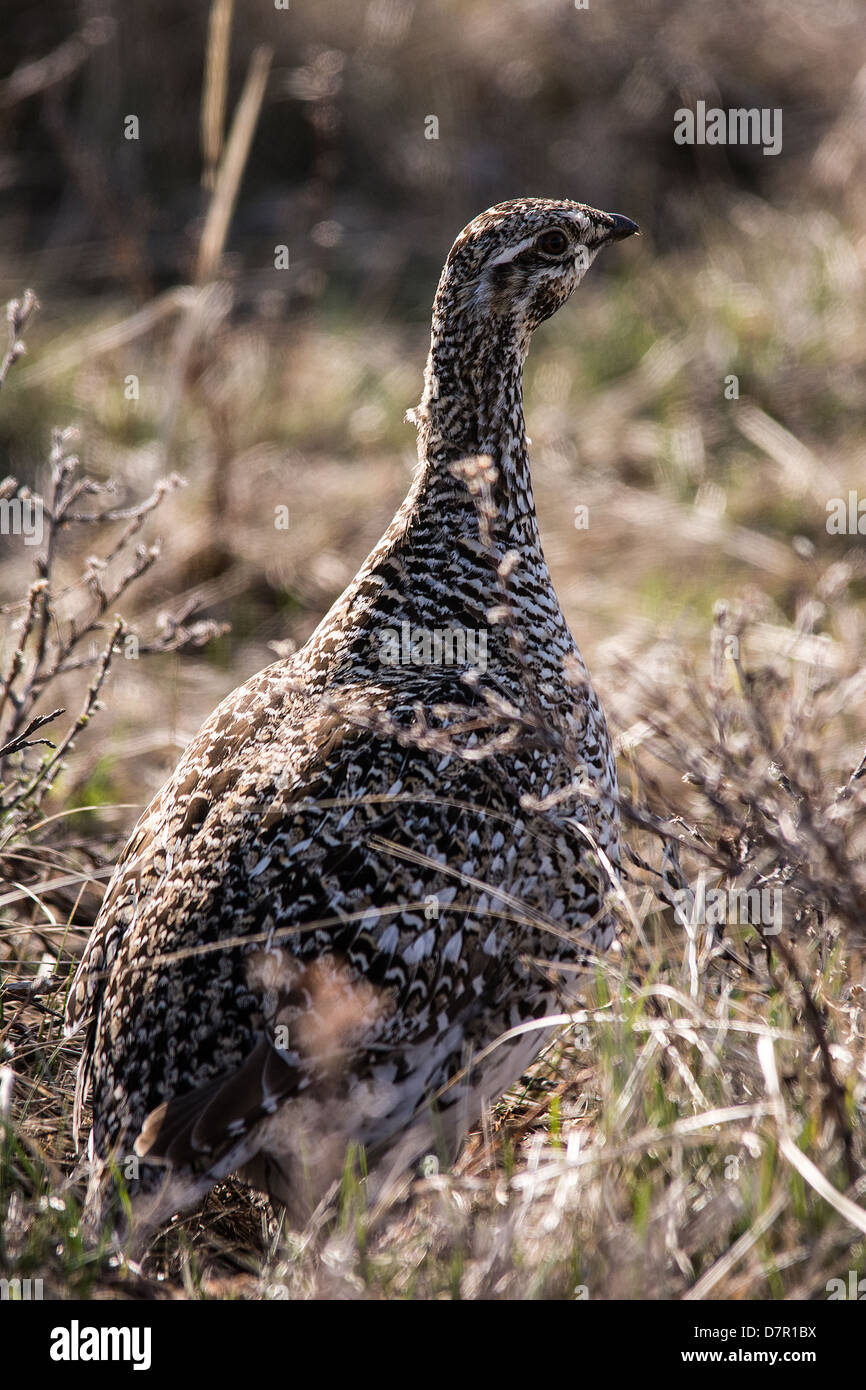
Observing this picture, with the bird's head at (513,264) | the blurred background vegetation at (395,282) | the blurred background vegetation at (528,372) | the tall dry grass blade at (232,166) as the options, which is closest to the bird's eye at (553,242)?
the bird's head at (513,264)

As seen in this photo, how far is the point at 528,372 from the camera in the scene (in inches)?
376

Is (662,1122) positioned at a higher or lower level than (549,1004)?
lower

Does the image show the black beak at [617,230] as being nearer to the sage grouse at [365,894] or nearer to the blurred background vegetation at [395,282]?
the sage grouse at [365,894]

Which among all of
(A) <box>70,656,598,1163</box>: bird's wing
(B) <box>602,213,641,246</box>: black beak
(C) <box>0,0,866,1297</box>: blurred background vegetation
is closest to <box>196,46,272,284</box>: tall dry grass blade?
(C) <box>0,0,866,1297</box>: blurred background vegetation

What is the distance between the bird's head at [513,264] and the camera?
409cm

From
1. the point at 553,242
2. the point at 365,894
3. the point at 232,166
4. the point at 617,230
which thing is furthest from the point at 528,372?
the point at 365,894

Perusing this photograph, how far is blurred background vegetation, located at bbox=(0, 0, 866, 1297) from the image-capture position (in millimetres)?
3736

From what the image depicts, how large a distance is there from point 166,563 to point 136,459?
1.03m

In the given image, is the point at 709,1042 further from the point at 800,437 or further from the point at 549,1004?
the point at 800,437

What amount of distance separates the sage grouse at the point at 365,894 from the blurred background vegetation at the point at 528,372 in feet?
0.84

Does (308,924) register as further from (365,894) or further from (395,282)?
(395,282)

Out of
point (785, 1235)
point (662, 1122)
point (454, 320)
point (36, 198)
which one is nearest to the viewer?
point (785, 1235)

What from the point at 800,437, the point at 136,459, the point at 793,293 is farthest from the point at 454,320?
the point at 793,293

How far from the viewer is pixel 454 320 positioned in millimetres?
4129
